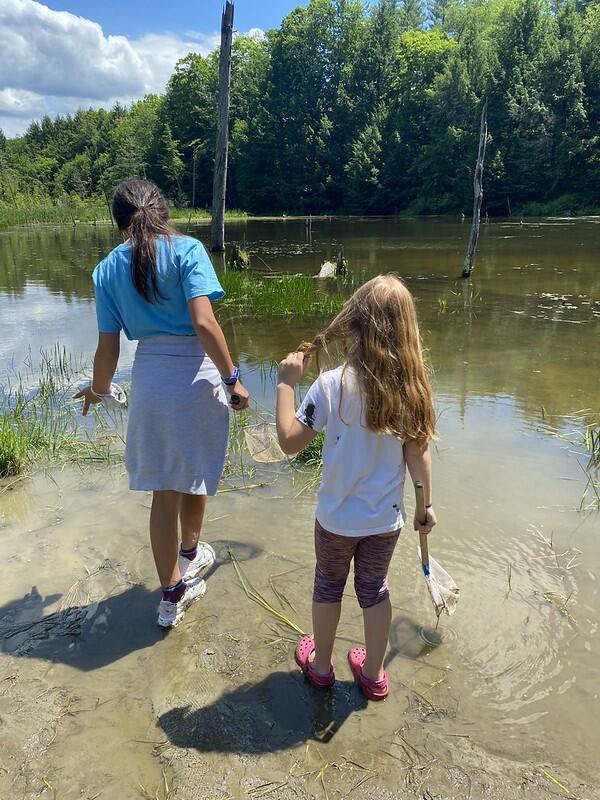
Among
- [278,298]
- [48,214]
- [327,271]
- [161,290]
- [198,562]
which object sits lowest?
[198,562]

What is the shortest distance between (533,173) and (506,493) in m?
43.3

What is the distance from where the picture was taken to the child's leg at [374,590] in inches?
85.3

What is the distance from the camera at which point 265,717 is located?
2.21 metres

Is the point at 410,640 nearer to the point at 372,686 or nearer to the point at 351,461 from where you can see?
the point at 372,686

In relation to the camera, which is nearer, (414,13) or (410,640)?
(410,640)

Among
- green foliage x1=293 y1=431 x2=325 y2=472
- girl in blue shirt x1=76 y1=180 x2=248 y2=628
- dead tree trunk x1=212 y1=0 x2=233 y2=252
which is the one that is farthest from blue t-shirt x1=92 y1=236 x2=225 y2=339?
dead tree trunk x1=212 y1=0 x2=233 y2=252

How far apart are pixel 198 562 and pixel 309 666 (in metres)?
0.92

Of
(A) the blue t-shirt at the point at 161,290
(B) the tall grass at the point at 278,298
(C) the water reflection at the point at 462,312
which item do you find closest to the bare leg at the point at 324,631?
(A) the blue t-shirt at the point at 161,290

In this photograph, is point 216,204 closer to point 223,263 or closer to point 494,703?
point 223,263

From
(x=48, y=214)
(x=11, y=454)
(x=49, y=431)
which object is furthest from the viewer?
(x=48, y=214)

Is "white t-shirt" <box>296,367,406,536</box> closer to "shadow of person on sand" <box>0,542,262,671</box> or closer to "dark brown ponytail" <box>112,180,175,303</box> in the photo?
"dark brown ponytail" <box>112,180,175,303</box>

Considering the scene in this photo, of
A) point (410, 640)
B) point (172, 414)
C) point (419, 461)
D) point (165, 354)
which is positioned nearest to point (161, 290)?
point (165, 354)

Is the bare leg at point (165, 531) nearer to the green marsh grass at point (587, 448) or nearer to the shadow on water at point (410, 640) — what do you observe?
the shadow on water at point (410, 640)

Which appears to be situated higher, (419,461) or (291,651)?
(419,461)
